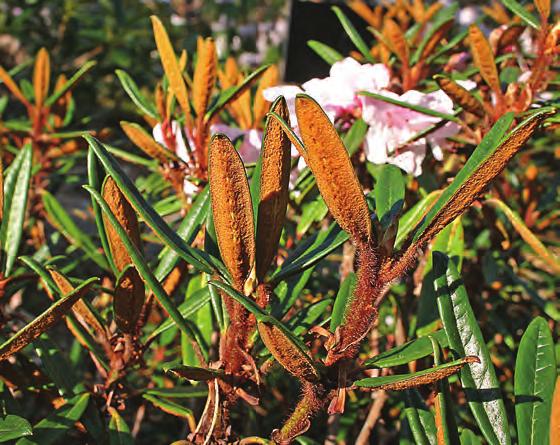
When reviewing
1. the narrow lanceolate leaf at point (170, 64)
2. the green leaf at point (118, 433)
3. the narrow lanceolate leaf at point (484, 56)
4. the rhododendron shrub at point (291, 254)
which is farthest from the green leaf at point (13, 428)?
the narrow lanceolate leaf at point (484, 56)

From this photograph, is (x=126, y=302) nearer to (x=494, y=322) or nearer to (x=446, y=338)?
(x=446, y=338)

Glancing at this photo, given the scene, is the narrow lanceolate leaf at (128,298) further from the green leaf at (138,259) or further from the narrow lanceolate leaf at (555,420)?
the narrow lanceolate leaf at (555,420)

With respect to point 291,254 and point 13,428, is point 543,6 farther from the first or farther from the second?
point 13,428

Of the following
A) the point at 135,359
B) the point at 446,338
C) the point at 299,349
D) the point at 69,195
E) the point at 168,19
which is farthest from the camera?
the point at 69,195

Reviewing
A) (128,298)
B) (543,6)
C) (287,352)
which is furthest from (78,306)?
(543,6)

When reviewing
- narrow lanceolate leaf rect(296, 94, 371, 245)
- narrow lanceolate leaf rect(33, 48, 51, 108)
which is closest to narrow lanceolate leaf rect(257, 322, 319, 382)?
narrow lanceolate leaf rect(296, 94, 371, 245)

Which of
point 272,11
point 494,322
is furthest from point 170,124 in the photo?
point 272,11
